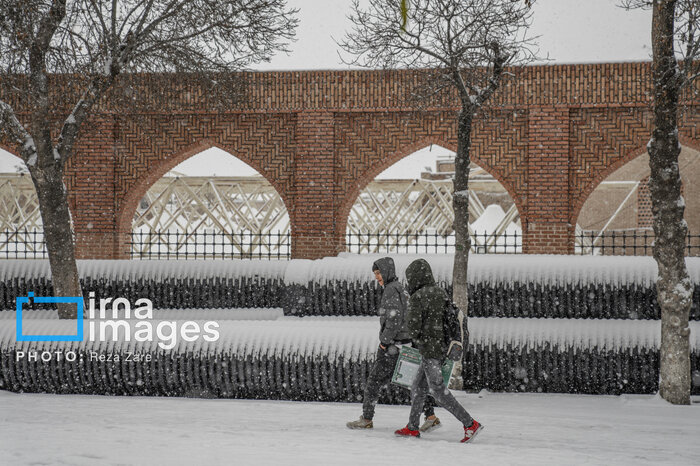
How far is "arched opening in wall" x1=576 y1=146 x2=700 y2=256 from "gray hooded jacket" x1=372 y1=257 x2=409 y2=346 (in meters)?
17.9

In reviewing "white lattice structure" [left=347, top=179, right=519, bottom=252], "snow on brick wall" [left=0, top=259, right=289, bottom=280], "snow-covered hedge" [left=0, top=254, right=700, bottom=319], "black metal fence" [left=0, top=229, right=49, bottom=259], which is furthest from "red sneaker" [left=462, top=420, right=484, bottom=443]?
"white lattice structure" [left=347, top=179, right=519, bottom=252]

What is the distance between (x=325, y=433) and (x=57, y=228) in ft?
17.2

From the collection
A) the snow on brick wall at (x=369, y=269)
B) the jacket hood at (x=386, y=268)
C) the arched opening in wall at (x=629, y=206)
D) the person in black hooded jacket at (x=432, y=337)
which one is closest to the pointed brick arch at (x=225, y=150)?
the snow on brick wall at (x=369, y=269)

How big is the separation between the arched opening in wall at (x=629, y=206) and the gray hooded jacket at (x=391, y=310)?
17869 mm

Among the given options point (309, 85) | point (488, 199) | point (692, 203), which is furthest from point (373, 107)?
point (488, 199)

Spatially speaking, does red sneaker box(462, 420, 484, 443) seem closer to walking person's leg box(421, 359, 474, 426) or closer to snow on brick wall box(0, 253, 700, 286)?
walking person's leg box(421, 359, 474, 426)

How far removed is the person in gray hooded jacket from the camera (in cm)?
602

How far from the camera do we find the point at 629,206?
24906 mm

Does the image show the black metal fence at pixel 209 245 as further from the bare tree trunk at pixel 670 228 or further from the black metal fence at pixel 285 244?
the bare tree trunk at pixel 670 228

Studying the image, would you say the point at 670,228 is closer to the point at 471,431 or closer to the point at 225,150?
the point at 471,431

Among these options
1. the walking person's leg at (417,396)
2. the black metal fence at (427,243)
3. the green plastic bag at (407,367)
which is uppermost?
the black metal fence at (427,243)

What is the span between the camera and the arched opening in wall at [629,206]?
75.2ft

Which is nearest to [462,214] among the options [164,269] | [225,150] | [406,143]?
[164,269]

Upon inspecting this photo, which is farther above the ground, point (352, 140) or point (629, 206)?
point (352, 140)
